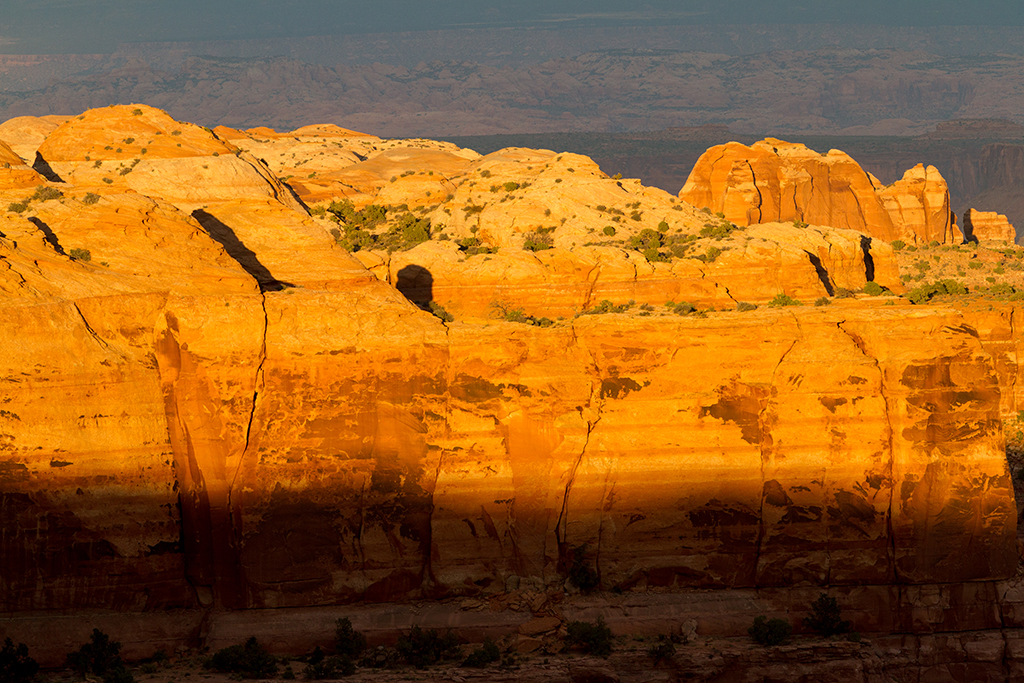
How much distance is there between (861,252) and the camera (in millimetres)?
67250

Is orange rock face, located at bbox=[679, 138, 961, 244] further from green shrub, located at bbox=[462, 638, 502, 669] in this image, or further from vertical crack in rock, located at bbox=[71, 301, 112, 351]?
vertical crack in rock, located at bbox=[71, 301, 112, 351]

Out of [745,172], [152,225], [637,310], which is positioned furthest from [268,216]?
[745,172]

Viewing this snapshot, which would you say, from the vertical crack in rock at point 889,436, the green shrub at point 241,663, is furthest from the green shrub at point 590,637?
the vertical crack in rock at point 889,436

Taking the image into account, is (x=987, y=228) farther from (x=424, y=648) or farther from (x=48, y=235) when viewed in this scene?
(x=48, y=235)

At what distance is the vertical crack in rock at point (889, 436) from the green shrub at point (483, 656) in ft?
43.5

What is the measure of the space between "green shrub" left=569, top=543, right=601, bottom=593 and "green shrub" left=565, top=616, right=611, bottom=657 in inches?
53.7

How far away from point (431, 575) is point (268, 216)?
15.8 meters

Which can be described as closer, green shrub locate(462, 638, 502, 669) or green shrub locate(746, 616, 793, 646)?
green shrub locate(462, 638, 502, 669)

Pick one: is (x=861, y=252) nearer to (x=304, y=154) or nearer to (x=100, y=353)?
(x=100, y=353)

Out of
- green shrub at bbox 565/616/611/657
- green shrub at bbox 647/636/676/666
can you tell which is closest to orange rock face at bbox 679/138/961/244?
green shrub at bbox 565/616/611/657

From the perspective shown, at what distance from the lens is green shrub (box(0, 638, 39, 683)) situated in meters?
32.2

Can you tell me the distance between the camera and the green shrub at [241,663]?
109ft

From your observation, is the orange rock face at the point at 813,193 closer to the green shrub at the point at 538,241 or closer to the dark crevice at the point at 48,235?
the green shrub at the point at 538,241

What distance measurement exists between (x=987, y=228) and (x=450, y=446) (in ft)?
340
